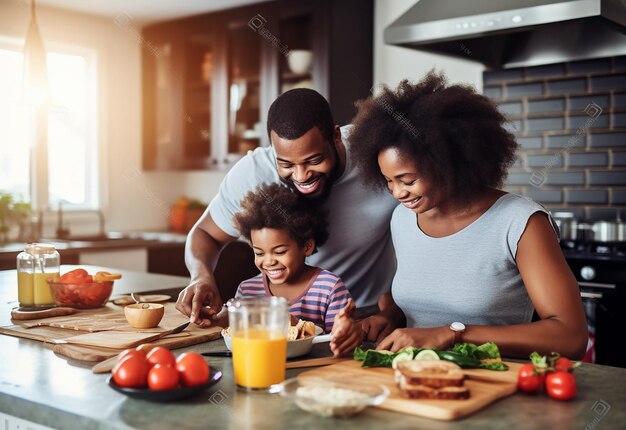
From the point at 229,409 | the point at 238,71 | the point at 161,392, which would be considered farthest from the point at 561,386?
the point at 238,71

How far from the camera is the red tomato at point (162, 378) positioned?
1160 mm

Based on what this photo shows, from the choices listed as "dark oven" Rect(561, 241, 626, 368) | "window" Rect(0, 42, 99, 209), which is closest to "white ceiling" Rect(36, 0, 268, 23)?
"window" Rect(0, 42, 99, 209)

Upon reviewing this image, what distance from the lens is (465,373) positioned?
4.18ft

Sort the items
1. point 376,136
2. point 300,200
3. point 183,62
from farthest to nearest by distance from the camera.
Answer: point 183,62 < point 300,200 < point 376,136

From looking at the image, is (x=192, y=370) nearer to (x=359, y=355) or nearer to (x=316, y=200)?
(x=359, y=355)

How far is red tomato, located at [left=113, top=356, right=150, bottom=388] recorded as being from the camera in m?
1.17

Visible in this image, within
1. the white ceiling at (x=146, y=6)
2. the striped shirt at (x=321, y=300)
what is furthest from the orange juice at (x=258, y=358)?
the white ceiling at (x=146, y=6)

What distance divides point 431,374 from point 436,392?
35 mm

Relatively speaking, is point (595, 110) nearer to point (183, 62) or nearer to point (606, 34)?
point (606, 34)

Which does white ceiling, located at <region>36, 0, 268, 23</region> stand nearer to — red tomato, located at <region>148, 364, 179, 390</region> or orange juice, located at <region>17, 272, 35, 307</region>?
orange juice, located at <region>17, 272, 35, 307</region>

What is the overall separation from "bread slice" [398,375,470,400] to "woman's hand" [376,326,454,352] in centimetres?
27

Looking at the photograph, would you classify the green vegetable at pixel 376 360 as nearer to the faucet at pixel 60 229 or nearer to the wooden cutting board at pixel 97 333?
the wooden cutting board at pixel 97 333

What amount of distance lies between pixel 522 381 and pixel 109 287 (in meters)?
1.25

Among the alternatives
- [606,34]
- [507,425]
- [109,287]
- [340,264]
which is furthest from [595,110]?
[507,425]
